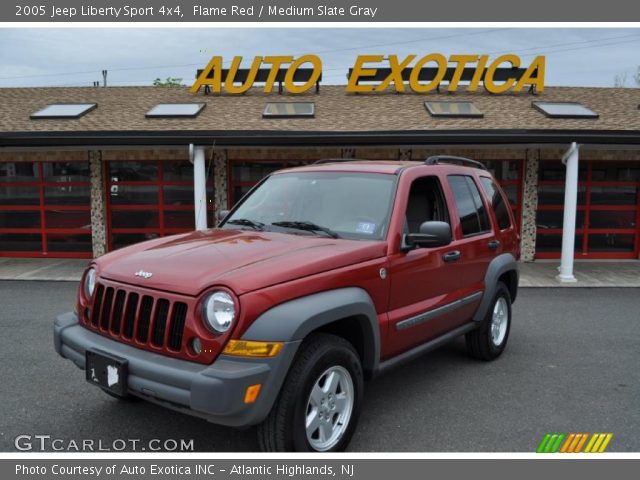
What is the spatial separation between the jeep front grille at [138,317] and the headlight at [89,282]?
0.22 meters

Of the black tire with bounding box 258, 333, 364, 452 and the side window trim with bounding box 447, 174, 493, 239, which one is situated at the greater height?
the side window trim with bounding box 447, 174, 493, 239

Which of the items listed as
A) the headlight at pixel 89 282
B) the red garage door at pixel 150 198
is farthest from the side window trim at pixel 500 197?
the red garage door at pixel 150 198

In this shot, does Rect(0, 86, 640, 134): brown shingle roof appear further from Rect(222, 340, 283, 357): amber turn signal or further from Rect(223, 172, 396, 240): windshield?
Rect(222, 340, 283, 357): amber turn signal

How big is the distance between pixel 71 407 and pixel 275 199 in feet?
7.52

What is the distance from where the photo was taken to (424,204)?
14.8 feet

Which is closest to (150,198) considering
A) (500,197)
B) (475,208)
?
(500,197)

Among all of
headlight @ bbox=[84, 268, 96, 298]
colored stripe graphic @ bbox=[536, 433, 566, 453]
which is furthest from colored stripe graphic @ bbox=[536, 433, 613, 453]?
headlight @ bbox=[84, 268, 96, 298]

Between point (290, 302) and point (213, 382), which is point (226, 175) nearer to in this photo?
point (290, 302)

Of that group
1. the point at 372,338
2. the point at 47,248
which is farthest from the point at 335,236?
the point at 47,248

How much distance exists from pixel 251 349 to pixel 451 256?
7.28ft

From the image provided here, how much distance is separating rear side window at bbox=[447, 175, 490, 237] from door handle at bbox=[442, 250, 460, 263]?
12.0 inches

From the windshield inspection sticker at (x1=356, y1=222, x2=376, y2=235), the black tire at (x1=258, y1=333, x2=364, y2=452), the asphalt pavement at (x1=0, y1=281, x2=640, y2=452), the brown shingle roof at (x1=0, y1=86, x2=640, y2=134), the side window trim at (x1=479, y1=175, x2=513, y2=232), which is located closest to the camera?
the black tire at (x1=258, y1=333, x2=364, y2=452)

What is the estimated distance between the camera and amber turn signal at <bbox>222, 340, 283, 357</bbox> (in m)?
2.88

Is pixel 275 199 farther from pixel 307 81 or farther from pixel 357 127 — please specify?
pixel 307 81
